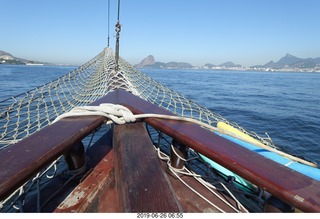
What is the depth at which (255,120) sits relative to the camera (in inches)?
463

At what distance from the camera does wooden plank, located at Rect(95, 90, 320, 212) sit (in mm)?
780

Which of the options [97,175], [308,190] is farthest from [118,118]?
[308,190]

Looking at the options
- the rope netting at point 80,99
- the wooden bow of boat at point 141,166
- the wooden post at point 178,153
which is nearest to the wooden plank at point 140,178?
the wooden bow of boat at point 141,166

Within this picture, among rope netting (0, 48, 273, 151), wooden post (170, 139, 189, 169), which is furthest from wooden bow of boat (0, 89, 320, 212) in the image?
rope netting (0, 48, 273, 151)

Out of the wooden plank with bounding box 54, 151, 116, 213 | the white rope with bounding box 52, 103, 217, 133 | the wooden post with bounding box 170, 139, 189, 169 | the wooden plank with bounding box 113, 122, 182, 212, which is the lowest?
the wooden plank with bounding box 54, 151, 116, 213

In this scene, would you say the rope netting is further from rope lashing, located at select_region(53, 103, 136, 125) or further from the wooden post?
rope lashing, located at select_region(53, 103, 136, 125)

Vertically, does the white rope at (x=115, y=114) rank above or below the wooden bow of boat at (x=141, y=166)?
above

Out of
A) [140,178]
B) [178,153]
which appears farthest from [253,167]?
[178,153]

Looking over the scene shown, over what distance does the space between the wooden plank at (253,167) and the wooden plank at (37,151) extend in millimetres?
480

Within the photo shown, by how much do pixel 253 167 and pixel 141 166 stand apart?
53 cm

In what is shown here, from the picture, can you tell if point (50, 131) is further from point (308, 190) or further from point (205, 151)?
point (308, 190)

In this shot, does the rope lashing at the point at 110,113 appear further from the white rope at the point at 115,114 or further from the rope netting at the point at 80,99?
the rope netting at the point at 80,99

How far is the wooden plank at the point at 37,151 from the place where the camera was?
798 millimetres

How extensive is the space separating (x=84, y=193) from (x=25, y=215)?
82 cm
